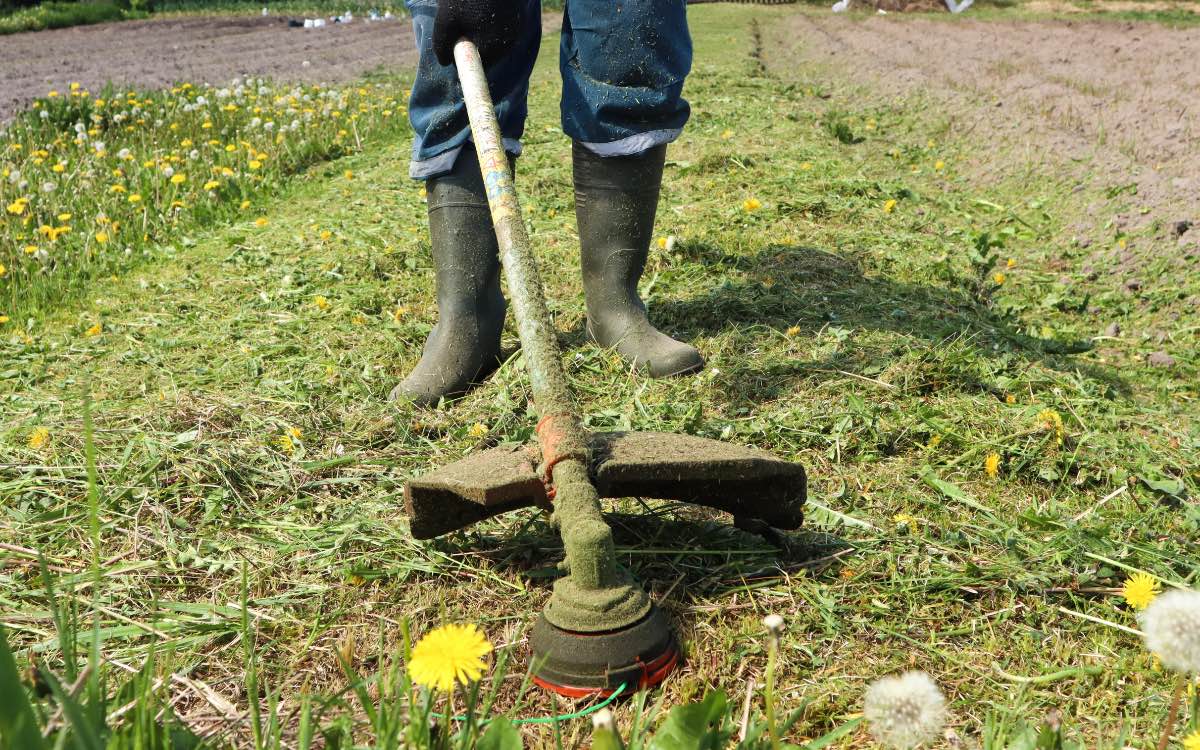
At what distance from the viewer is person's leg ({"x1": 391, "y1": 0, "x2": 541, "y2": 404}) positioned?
7.98 feet

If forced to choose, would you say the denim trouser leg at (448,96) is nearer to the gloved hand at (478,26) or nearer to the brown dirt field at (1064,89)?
the gloved hand at (478,26)

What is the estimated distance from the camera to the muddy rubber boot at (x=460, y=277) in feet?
8.08

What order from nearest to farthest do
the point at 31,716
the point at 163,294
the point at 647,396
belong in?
the point at 31,716, the point at 647,396, the point at 163,294

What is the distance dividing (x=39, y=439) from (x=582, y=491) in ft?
4.35

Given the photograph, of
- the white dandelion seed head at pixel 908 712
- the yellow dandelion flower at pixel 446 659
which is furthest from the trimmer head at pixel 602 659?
the white dandelion seed head at pixel 908 712

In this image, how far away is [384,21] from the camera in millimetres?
18766

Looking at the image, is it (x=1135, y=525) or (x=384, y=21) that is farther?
(x=384, y=21)

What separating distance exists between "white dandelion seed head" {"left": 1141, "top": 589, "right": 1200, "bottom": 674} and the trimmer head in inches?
24.2

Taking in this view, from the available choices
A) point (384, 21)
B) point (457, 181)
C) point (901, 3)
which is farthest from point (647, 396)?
point (901, 3)

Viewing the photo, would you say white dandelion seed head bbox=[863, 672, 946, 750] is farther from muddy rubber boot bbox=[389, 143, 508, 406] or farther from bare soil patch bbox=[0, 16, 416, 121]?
bare soil patch bbox=[0, 16, 416, 121]

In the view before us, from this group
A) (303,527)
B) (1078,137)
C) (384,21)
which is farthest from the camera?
(384,21)

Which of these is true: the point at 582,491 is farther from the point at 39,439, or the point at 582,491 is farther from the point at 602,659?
the point at 39,439

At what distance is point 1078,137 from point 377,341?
4567 millimetres

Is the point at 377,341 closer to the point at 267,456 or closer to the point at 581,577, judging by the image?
the point at 267,456
